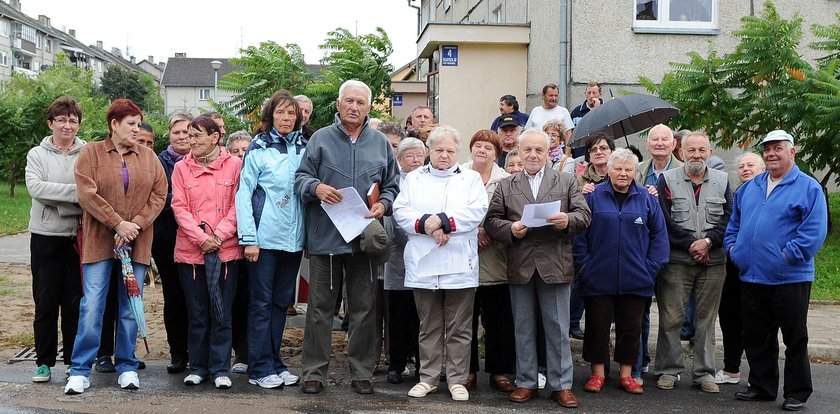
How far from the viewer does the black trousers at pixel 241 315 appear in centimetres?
707

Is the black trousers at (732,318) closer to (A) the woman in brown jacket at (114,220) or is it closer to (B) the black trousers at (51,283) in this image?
(A) the woman in brown jacket at (114,220)

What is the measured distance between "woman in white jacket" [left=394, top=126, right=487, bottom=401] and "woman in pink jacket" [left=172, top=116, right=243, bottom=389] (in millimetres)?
1326

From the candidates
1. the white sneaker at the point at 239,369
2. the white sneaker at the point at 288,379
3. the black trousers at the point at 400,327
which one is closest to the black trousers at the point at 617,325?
the black trousers at the point at 400,327

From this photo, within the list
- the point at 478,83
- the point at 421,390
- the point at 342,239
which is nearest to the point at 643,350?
the point at 421,390

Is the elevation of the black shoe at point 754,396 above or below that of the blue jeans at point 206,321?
below

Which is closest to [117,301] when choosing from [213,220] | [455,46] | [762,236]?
[213,220]

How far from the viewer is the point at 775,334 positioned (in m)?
6.66

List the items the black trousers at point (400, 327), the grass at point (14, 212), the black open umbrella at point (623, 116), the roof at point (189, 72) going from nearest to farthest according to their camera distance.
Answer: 1. the black trousers at point (400, 327)
2. the black open umbrella at point (623, 116)
3. the grass at point (14, 212)
4. the roof at point (189, 72)

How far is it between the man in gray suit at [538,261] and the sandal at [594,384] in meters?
0.35

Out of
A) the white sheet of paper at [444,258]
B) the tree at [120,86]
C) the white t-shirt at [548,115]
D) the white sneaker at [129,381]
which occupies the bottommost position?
the white sneaker at [129,381]

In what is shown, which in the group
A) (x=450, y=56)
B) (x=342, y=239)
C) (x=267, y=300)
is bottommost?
(x=267, y=300)

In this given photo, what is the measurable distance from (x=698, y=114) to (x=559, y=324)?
6.65 m

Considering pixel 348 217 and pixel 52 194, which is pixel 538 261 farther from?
pixel 52 194

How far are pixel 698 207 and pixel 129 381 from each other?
4.62m
